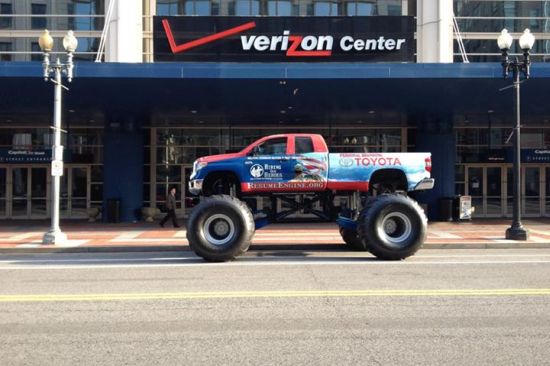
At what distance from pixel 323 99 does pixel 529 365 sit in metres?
16.9

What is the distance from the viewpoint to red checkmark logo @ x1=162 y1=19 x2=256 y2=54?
22.5 metres

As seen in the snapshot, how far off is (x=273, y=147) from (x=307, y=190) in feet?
4.20

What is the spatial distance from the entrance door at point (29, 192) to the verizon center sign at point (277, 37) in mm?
9501

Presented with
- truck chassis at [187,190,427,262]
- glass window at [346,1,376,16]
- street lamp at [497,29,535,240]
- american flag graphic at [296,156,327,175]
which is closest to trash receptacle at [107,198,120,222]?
truck chassis at [187,190,427,262]

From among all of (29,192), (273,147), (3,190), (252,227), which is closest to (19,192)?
(29,192)

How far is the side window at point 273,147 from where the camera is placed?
13.3m

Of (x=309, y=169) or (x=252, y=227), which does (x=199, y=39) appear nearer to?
(x=309, y=169)

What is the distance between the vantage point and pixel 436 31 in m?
25.2

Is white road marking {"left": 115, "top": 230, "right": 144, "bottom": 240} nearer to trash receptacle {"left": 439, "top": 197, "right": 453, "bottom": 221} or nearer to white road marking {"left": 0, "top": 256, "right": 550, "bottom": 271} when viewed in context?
white road marking {"left": 0, "top": 256, "right": 550, "bottom": 271}

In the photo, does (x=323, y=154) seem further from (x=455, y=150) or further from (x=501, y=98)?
(x=455, y=150)

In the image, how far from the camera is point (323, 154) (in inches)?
517

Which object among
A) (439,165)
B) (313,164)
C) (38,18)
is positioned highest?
(38,18)

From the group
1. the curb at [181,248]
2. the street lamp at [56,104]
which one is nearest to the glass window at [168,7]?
the street lamp at [56,104]

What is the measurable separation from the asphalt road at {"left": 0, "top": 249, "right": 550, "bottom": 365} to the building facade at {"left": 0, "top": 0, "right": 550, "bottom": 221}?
324 inches
